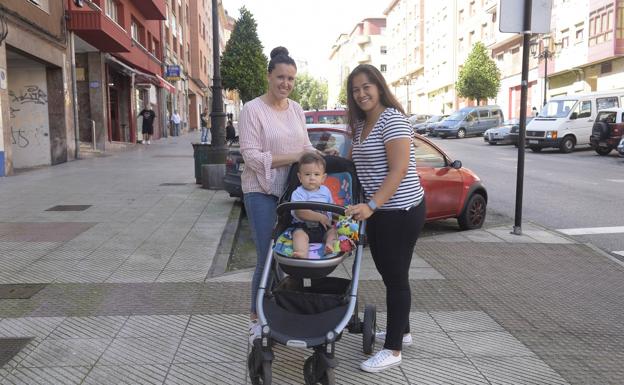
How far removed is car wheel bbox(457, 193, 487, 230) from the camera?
7.84 meters

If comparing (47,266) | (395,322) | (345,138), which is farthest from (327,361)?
(345,138)

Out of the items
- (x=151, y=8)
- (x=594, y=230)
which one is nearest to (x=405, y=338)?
(x=594, y=230)

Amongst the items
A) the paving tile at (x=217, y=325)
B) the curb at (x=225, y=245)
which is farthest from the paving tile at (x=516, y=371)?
the curb at (x=225, y=245)

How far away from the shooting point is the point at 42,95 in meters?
16.6

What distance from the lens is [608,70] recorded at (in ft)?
109

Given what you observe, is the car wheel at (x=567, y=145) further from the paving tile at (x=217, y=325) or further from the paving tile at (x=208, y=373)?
the paving tile at (x=208, y=373)

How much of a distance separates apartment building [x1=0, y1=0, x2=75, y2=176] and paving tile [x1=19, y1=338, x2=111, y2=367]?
43.3 feet

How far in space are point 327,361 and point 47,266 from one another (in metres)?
3.78

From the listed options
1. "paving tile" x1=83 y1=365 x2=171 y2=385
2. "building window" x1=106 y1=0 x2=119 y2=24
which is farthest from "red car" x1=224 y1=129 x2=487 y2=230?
"building window" x1=106 y1=0 x2=119 y2=24

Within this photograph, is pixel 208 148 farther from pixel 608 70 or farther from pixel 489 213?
pixel 608 70

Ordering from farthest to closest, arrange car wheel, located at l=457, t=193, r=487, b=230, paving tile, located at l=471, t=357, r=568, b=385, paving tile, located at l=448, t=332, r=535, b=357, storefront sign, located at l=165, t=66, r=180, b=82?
storefront sign, located at l=165, t=66, r=180, b=82
car wheel, located at l=457, t=193, r=487, b=230
paving tile, located at l=448, t=332, r=535, b=357
paving tile, located at l=471, t=357, r=568, b=385

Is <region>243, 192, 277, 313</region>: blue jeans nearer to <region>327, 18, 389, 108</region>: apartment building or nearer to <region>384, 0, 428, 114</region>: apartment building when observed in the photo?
<region>384, 0, 428, 114</region>: apartment building

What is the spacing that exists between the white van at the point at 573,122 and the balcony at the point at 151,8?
18.2 metres

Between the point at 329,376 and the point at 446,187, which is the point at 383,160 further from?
the point at 446,187
